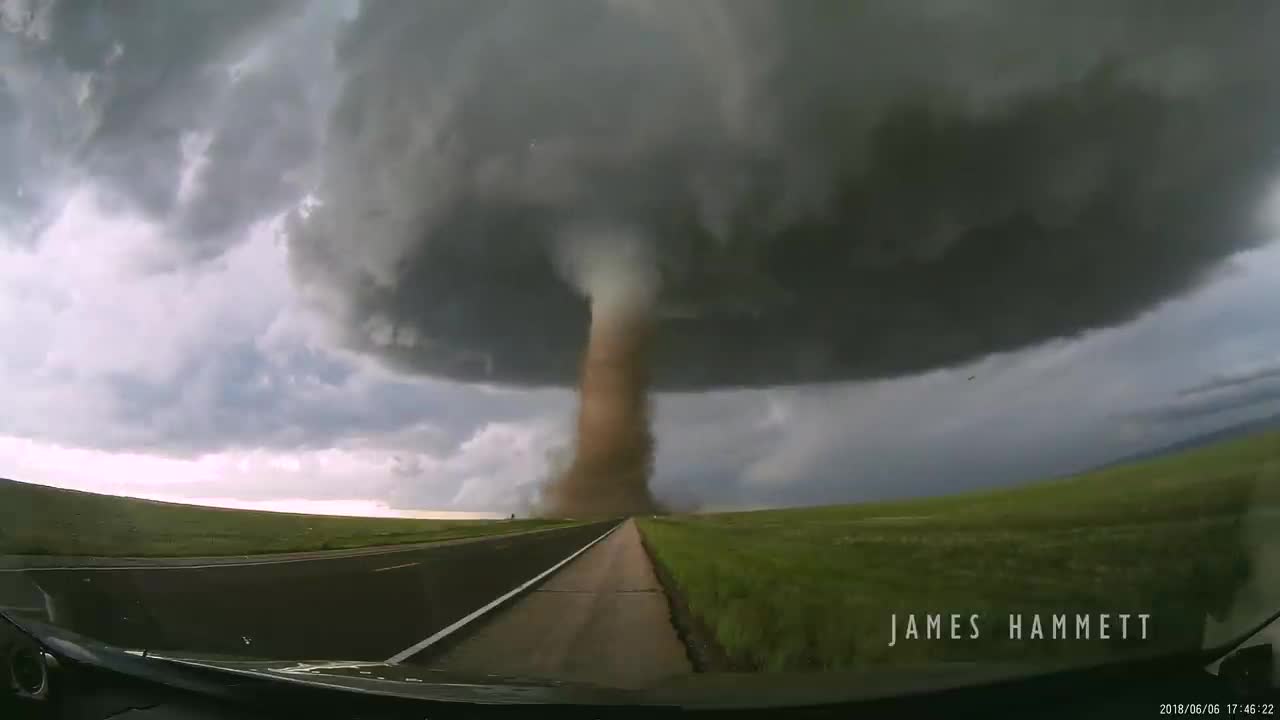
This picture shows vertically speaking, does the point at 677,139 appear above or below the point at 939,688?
above

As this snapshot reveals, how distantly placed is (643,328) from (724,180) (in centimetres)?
61

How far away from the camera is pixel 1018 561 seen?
8.46ft

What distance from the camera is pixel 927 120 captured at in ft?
8.52

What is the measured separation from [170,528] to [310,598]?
0.90 meters

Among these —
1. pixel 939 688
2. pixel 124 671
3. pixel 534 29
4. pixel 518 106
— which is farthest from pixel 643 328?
pixel 124 671

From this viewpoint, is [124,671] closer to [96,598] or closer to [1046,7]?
[96,598]

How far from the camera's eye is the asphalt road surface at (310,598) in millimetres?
2943

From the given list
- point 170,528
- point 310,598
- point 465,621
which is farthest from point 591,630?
point 170,528

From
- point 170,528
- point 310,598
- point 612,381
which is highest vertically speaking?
point 612,381

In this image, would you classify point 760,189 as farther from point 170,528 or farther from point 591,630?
point 170,528

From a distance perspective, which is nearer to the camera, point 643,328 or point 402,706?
point 402,706

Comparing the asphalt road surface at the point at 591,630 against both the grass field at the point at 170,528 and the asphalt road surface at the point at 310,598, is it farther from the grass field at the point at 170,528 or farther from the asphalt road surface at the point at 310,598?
the grass field at the point at 170,528

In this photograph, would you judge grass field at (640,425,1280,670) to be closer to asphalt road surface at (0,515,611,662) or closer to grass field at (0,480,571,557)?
asphalt road surface at (0,515,611,662)

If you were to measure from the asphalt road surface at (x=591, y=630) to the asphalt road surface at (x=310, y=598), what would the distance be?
0.43ft
